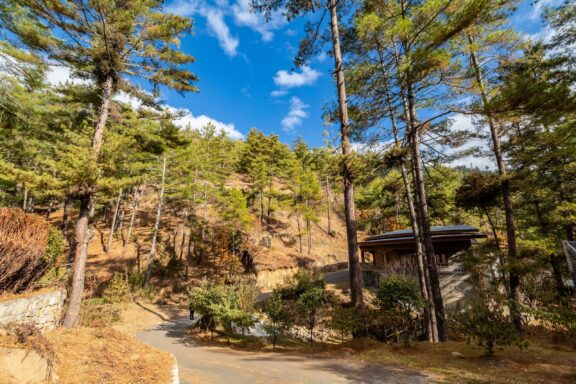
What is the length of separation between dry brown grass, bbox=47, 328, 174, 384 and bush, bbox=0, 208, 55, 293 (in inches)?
51.9

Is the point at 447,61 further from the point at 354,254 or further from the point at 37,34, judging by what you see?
the point at 37,34

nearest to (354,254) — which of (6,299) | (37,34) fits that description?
(6,299)

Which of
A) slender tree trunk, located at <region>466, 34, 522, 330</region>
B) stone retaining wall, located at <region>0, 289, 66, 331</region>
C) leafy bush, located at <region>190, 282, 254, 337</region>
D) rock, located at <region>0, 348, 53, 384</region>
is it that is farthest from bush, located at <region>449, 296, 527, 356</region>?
stone retaining wall, located at <region>0, 289, 66, 331</region>

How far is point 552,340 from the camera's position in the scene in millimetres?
10227

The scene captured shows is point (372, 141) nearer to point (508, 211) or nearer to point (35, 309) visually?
point (508, 211)

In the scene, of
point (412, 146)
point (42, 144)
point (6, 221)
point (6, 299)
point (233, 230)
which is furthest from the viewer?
point (233, 230)

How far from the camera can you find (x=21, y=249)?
488 cm

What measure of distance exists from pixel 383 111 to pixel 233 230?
18.4 metres

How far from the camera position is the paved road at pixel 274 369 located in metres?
4.97

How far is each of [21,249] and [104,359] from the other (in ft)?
9.26

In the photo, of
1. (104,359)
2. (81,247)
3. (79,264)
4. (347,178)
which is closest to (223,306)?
(79,264)

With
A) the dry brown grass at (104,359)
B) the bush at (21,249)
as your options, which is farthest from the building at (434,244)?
the bush at (21,249)

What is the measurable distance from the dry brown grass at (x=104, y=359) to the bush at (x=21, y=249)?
4.33ft

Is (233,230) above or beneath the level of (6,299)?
above
